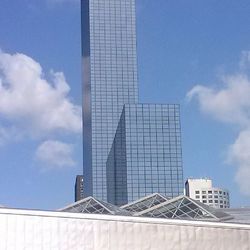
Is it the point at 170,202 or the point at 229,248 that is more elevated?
the point at 170,202

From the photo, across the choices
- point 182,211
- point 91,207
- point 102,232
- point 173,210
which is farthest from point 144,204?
point 102,232

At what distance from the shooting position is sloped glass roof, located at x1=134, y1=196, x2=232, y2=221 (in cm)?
6325

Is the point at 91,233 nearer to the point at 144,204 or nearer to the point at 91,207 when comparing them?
the point at 91,207

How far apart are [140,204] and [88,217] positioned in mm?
39459

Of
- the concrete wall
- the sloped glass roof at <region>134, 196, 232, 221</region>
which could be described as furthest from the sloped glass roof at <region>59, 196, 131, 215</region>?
the concrete wall

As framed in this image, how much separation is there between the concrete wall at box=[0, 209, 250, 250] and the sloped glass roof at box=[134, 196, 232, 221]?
2471 cm

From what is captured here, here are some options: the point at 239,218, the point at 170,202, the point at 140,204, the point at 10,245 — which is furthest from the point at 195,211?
the point at 10,245

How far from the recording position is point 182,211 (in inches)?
2562

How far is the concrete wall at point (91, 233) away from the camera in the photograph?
37.4 meters

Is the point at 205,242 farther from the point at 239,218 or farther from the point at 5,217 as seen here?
the point at 239,218

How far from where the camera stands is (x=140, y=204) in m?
76.7

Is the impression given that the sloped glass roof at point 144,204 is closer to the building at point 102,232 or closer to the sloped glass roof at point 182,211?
the sloped glass roof at point 182,211

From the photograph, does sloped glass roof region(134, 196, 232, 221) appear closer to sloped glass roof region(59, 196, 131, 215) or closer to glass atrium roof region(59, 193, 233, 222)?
glass atrium roof region(59, 193, 233, 222)

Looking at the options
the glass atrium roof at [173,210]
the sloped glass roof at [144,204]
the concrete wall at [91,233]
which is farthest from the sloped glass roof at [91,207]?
the concrete wall at [91,233]
